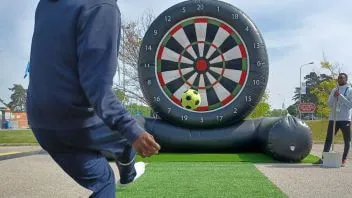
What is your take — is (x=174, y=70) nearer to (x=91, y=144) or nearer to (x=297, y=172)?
(x=297, y=172)

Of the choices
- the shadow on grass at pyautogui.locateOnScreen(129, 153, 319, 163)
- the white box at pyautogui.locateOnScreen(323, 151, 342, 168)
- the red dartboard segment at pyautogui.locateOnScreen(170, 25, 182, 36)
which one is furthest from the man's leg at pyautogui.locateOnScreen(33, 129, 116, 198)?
the red dartboard segment at pyautogui.locateOnScreen(170, 25, 182, 36)

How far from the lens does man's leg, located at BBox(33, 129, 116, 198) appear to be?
7.25 ft

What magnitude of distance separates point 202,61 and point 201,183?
4.18 m

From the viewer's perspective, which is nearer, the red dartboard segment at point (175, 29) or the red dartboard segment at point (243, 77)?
the red dartboard segment at point (243, 77)

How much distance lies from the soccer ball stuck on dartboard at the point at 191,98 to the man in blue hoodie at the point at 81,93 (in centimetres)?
687

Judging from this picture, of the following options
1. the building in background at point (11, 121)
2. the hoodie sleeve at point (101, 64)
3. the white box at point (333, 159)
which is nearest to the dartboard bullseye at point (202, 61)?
the white box at point (333, 159)

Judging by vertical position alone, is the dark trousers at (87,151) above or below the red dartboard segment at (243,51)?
below

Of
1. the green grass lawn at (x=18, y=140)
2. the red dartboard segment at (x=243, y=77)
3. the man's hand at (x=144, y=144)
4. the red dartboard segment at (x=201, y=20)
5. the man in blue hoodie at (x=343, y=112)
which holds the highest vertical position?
the red dartboard segment at (x=201, y=20)

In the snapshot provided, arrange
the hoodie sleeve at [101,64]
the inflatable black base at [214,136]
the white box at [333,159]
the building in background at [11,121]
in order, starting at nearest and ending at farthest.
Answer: the hoodie sleeve at [101,64], the white box at [333,159], the inflatable black base at [214,136], the building in background at [11,121]

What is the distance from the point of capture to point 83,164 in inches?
87.1

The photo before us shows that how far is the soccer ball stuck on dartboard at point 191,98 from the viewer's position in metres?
9.16

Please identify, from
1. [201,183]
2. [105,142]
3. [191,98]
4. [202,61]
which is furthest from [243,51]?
[105,142]

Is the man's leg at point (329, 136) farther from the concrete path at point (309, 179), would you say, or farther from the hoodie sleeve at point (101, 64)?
the hoodie sleeve at point (101, 64)

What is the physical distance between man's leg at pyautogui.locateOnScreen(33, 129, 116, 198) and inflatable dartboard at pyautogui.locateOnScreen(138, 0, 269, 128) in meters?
6.93
